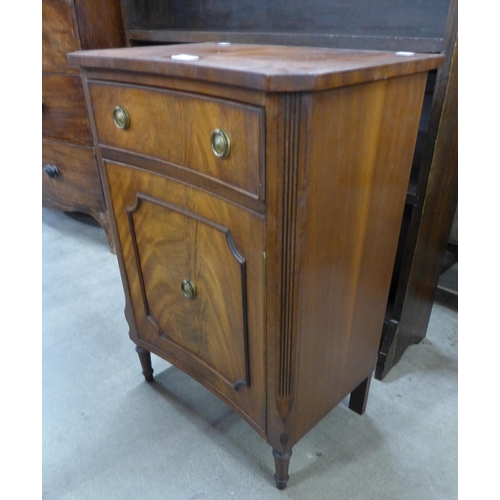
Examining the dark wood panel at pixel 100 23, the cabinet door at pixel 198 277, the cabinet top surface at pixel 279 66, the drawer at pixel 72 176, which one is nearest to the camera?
the cabinet top surface at pixel 279 66

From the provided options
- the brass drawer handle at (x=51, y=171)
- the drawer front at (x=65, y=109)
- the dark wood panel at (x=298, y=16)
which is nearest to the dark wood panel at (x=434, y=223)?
the dark wood panel at (x=298, y=16)

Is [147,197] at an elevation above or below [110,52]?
below

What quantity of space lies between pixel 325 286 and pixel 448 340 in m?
0.77

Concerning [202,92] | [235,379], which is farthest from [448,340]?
[202,92]

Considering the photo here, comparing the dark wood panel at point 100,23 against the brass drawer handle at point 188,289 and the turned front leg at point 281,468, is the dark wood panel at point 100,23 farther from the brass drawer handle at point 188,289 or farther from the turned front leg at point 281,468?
the turned front leg at point 281,468

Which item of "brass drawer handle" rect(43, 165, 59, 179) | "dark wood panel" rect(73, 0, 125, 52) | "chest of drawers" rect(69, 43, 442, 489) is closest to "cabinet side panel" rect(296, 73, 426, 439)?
"chest of drawers" rect(69, 43, 442, 489)

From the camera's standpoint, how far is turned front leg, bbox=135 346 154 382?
1.12 meters

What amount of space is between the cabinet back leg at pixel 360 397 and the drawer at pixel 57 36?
4.23 ft

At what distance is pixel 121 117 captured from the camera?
0.76 meters

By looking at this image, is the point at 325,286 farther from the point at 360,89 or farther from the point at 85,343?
the point at 85,343

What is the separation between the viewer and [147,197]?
0.81m

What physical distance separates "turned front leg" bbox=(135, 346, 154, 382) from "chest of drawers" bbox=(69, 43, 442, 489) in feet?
0.59

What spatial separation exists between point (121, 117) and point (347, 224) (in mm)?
426

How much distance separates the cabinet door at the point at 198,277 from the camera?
27.6 inches
